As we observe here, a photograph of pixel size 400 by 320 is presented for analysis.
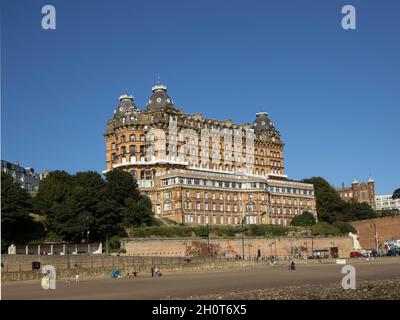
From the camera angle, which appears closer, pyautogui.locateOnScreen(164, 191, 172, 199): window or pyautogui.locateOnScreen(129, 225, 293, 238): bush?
pyautogui.locateOnScreen(129, 225, 293, 238): bush

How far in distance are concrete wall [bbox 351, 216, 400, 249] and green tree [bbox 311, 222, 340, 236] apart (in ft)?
23.0

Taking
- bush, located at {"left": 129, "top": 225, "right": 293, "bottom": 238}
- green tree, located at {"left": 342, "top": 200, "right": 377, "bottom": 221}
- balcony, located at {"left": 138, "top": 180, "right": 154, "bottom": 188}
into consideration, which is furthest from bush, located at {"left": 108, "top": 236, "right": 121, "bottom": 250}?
green tree, located at {"left": 342, "top": 200, "right": 377, "bottom": 221}

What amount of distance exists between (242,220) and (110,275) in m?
48.1

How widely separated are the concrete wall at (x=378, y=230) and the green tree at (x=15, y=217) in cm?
6280

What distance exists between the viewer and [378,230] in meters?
115

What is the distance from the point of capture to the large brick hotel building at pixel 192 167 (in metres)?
107

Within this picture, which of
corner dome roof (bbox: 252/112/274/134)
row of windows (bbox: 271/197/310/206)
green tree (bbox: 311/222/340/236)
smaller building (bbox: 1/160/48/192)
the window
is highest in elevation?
corner dome roof (bbox: 252/112/274/134)

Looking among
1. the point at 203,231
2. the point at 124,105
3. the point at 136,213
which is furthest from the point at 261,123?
the point at 136,213

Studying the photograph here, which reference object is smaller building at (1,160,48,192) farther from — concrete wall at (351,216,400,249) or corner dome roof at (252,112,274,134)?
concrete wall at (351,216,400,249)

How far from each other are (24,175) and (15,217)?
8953 cm

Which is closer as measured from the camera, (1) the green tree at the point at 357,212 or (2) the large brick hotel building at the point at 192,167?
(2) the large brick hotel building at the point at 192,167

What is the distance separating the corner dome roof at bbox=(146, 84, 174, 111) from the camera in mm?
120812

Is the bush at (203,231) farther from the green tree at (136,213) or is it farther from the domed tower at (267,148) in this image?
the domed tower at (267,148)

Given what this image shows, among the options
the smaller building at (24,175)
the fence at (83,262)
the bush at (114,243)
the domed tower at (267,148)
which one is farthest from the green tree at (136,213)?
the smaller building at (24,175)
